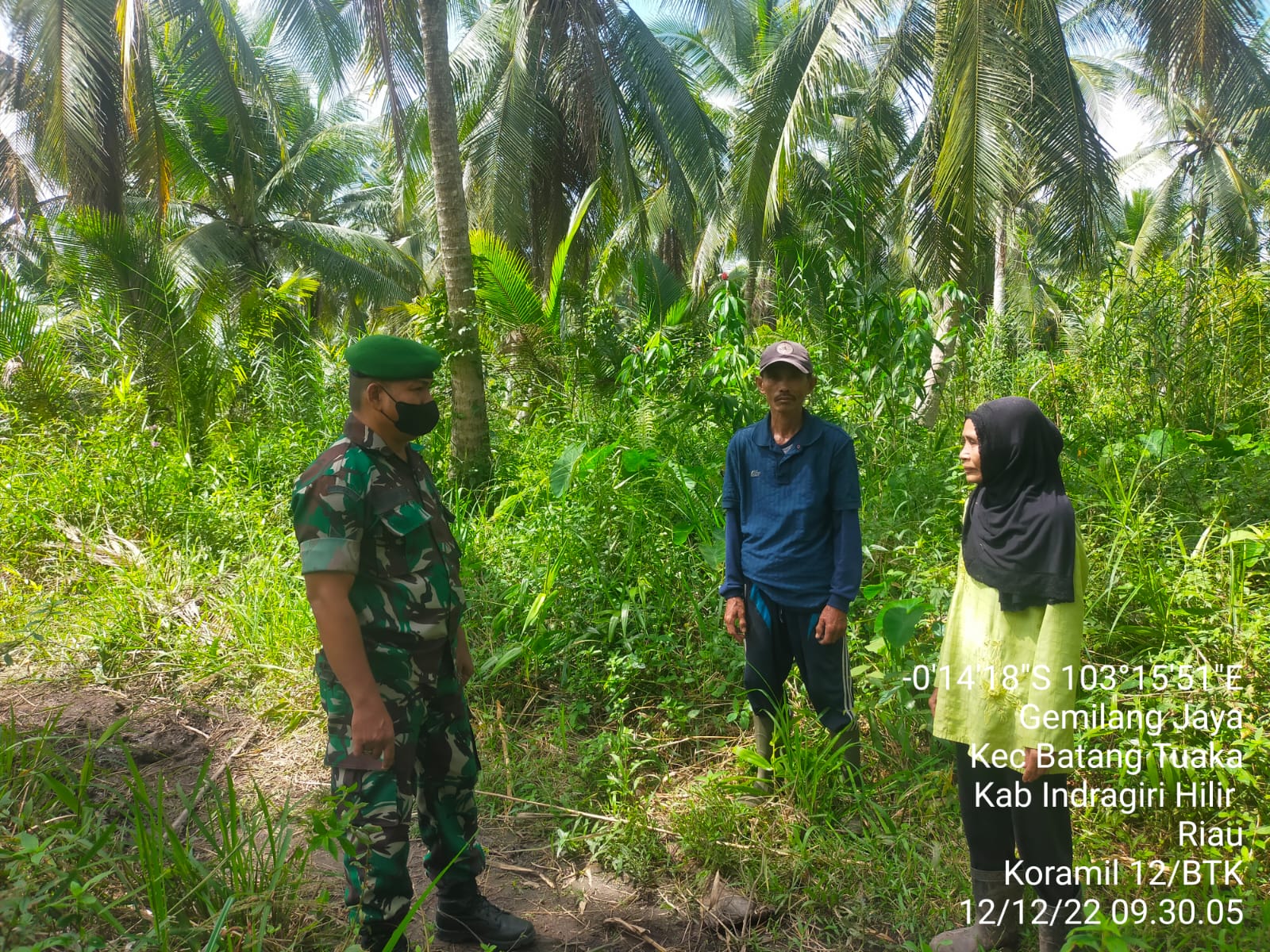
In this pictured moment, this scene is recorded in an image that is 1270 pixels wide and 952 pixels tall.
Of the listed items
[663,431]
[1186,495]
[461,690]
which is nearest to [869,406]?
[663,431]

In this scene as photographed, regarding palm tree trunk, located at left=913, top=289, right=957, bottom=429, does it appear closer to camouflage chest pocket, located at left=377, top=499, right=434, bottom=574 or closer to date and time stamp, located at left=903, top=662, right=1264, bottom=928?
date and time stamp, located at left=903, top=662, right=1264, bottom=928

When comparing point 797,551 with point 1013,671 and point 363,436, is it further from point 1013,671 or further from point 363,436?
point 363,436

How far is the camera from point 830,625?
8.88 feet

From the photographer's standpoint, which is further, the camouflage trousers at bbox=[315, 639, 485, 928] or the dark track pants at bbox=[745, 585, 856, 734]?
the dark track pants at bbox=[745, 585, 856, 734]

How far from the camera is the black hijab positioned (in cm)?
195

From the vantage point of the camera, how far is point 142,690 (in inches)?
163

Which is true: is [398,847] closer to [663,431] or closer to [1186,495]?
[663,431]

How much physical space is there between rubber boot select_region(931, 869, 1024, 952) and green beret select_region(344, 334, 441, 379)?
2117 mm

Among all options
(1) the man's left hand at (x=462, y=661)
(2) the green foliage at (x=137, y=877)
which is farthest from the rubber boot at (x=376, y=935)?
(1) the man's left hand at (x=462, y=661)

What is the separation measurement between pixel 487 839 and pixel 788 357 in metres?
2.14

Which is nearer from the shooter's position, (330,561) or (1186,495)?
(330,561)

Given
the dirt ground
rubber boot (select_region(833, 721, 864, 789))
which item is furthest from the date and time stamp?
the dirt ground

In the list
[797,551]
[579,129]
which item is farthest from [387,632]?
[579,129]

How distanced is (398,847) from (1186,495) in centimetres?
409
